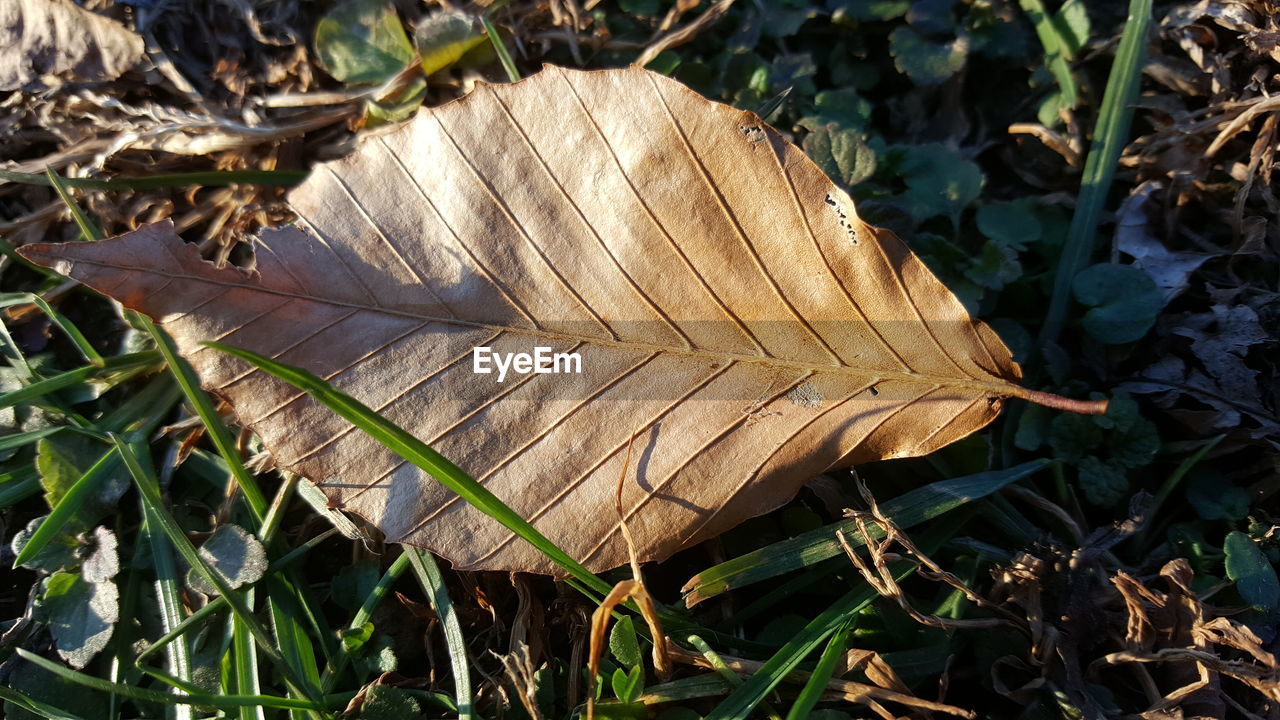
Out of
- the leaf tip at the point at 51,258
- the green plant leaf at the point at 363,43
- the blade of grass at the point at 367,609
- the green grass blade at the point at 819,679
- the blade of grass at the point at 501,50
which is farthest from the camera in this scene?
the green plant leaf at the point at 363,43

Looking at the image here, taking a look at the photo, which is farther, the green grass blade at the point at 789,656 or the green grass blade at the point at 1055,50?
the green grass blade at the point at 1055,50

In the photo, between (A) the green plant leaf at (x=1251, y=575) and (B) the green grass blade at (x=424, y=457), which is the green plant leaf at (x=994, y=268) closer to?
(A) the green plant leaf at (x=1251, y=575)

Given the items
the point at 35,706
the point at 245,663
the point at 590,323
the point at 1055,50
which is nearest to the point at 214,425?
the point at 245,663

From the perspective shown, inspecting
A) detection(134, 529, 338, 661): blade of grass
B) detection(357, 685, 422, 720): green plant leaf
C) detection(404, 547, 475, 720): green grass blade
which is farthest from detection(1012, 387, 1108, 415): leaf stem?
detection(134, 529, 338, 661): blade of grass

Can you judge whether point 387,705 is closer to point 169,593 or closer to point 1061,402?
point 169,593

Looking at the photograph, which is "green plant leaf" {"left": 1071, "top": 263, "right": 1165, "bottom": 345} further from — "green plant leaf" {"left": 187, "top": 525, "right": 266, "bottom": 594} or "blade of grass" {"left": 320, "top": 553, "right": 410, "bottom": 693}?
"green plant leaf" {"left": 187, "top": 525, "right": 266, "bottom": 594}

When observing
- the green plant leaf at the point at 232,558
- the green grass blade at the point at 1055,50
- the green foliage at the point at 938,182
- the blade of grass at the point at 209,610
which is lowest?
the blade of grass at the point at 209,610

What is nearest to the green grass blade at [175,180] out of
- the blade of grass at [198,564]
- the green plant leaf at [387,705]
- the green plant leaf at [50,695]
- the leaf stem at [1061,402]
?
the blade of grass at [198,564]
